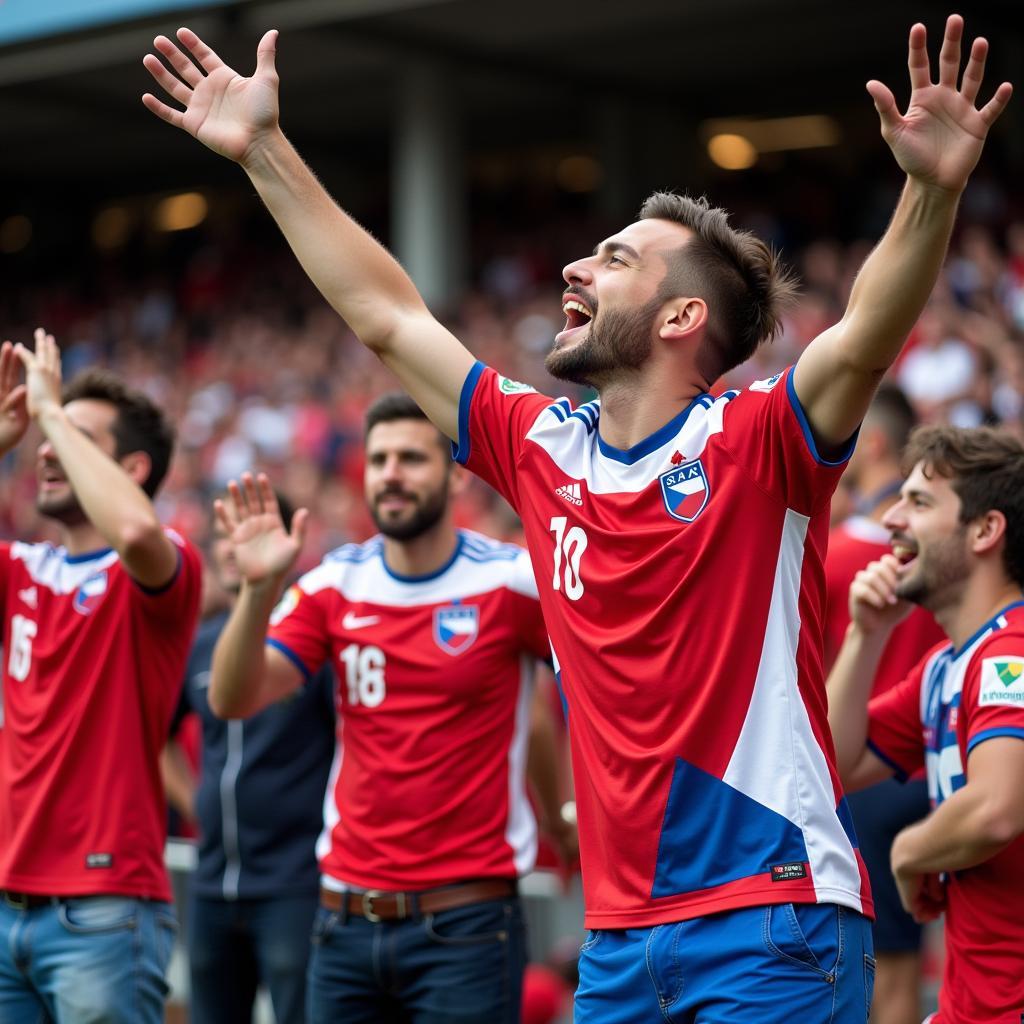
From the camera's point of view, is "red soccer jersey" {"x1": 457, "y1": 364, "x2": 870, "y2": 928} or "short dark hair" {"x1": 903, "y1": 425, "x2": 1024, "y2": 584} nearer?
"red soccer jersey" {"x1": 457, "y1": 364, "x2": 870, "y2": 928}

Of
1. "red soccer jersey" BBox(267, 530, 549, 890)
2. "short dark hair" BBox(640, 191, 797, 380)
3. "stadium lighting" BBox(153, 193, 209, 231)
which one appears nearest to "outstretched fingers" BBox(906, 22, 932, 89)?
"short dark hair" BBox(640, 191, 797, 380)

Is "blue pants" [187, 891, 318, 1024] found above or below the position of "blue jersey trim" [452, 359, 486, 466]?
below

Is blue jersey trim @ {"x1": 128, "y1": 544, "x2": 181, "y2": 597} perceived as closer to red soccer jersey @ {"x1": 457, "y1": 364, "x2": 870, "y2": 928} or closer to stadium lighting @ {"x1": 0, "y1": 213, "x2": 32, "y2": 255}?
red soccer jersey @ {"x1": 457, "y1": 364, "x2": 870, "y2": 928}

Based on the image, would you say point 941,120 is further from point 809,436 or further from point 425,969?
point 425,969

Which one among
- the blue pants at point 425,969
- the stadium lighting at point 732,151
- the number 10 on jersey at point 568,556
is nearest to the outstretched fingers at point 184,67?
the number 10 on jersey at point 568,556

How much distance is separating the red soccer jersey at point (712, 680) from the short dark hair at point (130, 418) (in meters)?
2.35

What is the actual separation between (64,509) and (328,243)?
71.9 inches

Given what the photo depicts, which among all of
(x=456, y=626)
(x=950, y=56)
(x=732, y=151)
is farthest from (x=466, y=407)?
(x=732, y=151)

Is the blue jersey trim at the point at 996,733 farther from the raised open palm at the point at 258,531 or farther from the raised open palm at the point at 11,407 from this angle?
the raised open palm at the point at 11,407

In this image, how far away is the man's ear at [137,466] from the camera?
5203 mm

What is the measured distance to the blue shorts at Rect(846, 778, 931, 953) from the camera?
557cm

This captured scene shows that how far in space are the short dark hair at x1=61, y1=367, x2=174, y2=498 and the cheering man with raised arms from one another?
178 cm

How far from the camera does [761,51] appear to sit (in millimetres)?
19641

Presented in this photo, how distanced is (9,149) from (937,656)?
2420cm
